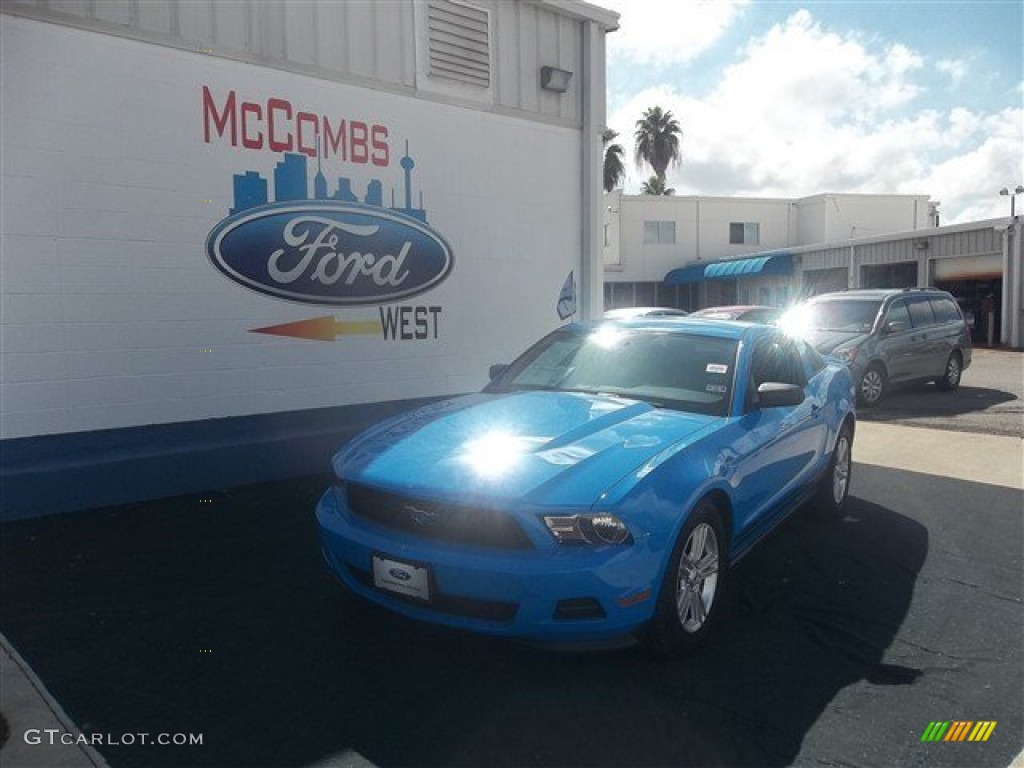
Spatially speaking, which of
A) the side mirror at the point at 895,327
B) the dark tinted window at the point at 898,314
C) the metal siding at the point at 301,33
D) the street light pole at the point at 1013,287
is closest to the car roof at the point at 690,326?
the metal siding at the point at 301,33

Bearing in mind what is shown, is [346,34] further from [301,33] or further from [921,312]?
[921,312]

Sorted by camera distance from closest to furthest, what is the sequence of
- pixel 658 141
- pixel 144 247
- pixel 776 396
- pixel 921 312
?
pixel 776 396 < pixel 144 247 < pixel 921 312 < pixel 658 141

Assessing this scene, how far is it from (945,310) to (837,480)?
29.8ft

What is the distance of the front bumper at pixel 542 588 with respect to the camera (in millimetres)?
3125

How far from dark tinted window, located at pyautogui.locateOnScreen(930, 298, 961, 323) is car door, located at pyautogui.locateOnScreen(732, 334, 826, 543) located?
8862mm

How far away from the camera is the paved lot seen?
2951 millimetres

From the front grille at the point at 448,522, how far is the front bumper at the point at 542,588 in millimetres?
42

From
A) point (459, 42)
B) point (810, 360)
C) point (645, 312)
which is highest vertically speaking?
point (459, 42)

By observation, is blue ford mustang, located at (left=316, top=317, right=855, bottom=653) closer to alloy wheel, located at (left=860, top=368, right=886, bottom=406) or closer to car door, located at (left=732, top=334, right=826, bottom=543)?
car door, located at (left=732, top=334, right=826, bottom=543)

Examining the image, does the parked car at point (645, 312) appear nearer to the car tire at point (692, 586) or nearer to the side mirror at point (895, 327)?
the side mirror at point (895, 327)

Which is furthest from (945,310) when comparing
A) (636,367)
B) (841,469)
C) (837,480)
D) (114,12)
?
(114,12)

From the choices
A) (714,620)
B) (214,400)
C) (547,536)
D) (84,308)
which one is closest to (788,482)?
(714,620)

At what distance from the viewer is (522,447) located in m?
3.58

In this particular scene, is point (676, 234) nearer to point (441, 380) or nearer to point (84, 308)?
point (441, 380)
